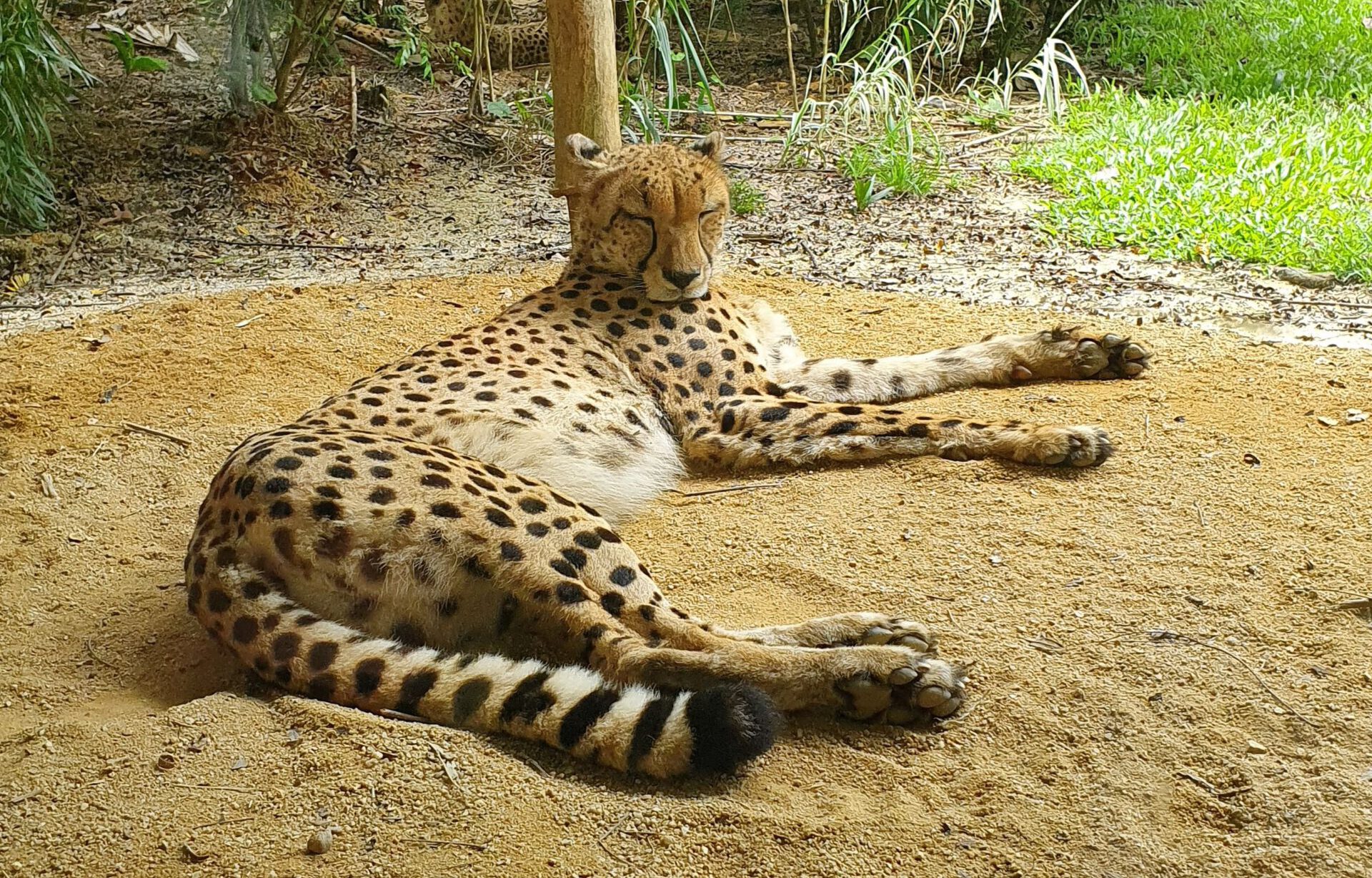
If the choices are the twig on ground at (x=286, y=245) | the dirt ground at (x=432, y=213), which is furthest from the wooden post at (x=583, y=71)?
the twig on ground at (x=286, y=245)

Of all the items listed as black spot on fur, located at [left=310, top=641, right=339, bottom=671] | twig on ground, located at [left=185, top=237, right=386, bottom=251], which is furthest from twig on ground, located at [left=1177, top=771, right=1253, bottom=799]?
twig on ground, located at [left=185, top=237, right=386, bottom=251]

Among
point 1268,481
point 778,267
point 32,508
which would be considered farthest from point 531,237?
point 1268,481

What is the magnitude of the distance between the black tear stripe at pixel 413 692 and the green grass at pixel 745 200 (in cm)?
402

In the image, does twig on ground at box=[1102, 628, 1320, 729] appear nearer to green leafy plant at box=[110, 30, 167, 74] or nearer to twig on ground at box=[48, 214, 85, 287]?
twig on ground at box=[48, 214, 85, 287]

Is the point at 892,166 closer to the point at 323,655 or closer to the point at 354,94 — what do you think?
the point at 354,94

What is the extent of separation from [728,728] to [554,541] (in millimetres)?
664

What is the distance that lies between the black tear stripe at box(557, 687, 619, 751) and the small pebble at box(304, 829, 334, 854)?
0.43 m

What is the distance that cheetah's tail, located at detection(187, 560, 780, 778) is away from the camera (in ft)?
7.25

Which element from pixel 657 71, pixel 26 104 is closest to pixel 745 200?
pixel 657 71

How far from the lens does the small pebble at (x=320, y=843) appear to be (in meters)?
2.07

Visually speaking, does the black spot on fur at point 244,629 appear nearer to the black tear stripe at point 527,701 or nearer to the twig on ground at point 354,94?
the black tear stripe at point 527,701

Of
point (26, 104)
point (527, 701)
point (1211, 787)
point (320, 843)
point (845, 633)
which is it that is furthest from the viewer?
point (26, 104)

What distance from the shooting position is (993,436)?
11.4 ft

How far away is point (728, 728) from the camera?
2.17m
